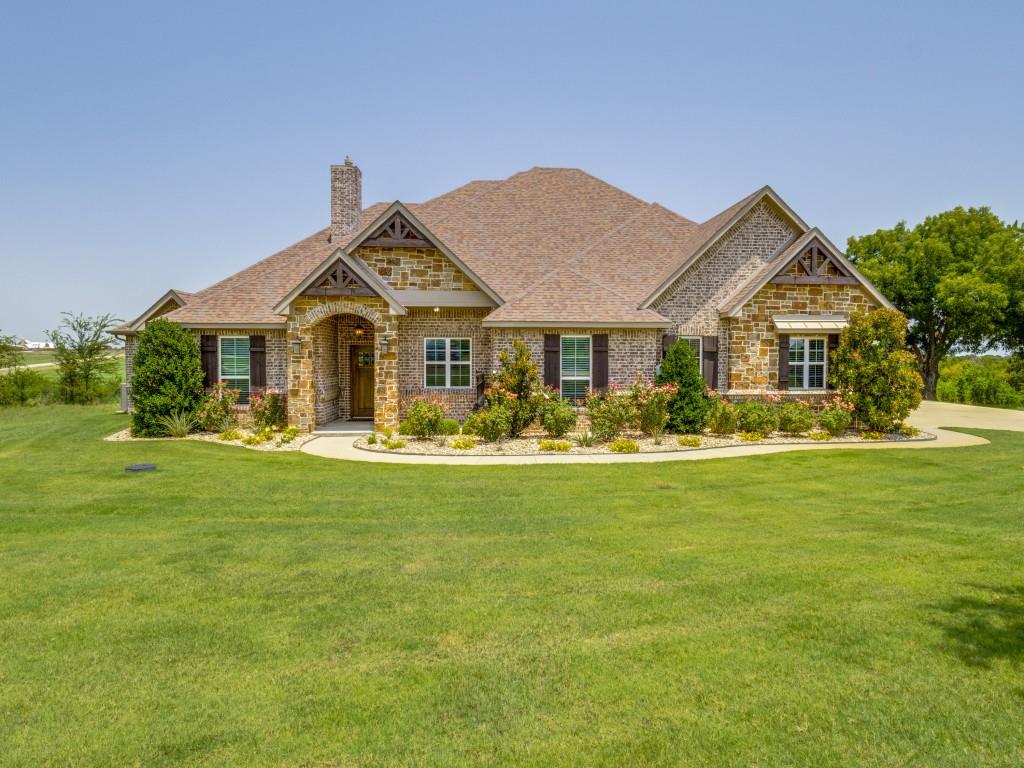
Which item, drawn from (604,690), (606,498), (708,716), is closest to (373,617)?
(604,690)

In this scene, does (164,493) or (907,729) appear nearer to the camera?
(907,729)

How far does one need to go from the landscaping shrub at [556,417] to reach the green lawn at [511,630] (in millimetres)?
6228

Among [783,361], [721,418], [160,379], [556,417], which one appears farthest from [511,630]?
[783,361]

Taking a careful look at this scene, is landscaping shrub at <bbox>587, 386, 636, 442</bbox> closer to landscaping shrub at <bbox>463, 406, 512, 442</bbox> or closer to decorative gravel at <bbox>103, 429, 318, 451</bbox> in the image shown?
landscaping shrub at <bbox>463, 406, 512, 442</bbox>

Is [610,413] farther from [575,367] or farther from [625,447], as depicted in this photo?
[575,367]

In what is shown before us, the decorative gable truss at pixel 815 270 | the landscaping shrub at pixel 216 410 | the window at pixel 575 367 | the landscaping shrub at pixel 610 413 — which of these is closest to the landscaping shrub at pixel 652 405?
the landscaping shrub at pixel 610 413

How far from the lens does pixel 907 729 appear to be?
3.69 meters

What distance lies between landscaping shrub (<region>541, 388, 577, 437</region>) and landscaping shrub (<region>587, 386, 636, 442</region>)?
606 mm

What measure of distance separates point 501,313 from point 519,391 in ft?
9.42

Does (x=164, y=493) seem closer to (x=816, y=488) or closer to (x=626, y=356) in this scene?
(x=816, y=488)

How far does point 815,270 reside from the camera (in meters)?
19.0

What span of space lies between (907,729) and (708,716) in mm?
1195

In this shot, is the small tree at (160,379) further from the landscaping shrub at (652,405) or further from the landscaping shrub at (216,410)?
the landscaping shrub at (652,405)

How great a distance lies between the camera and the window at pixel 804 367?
62.4 ft
